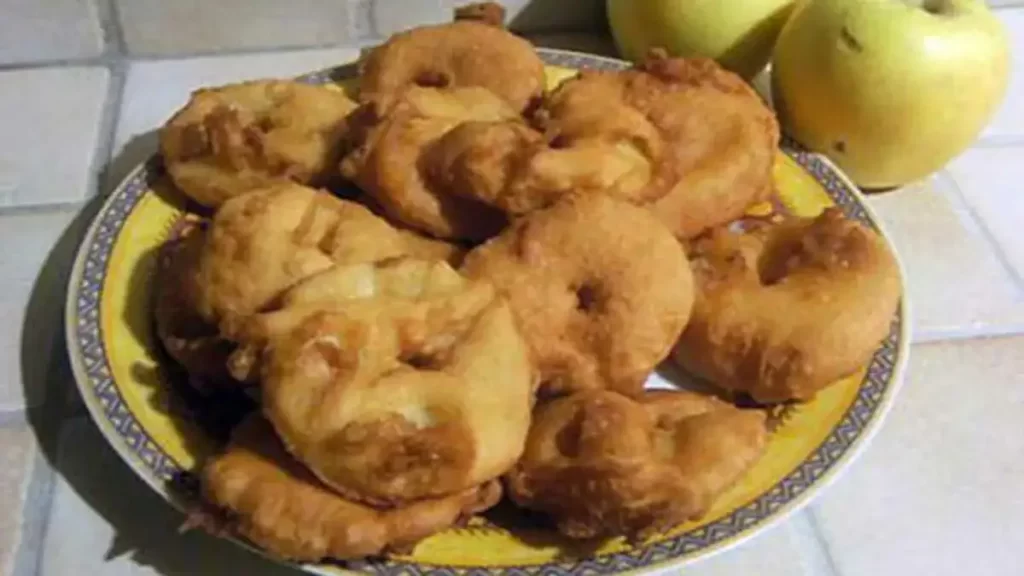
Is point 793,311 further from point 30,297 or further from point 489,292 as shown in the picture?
point 30,297

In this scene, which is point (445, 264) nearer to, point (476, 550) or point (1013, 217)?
point (476, 550)

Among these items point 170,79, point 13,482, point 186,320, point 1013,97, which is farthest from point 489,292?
point 1013,97

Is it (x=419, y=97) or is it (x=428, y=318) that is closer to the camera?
(x=428, y=318)

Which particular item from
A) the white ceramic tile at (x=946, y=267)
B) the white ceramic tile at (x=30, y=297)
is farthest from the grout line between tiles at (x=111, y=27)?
the white ceramic tile at (x=946, y=267)

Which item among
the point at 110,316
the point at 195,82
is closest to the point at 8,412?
the point at 110,316

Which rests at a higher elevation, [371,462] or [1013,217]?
[371,462]

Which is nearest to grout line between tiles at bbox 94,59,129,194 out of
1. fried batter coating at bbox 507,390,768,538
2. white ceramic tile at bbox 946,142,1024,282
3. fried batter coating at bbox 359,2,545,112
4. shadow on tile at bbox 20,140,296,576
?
shadow on tile at bbox 20,140,296,576

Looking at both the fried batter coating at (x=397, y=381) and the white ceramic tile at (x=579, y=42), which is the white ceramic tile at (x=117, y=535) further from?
the white ceramic tile at (x=579, y=42)
